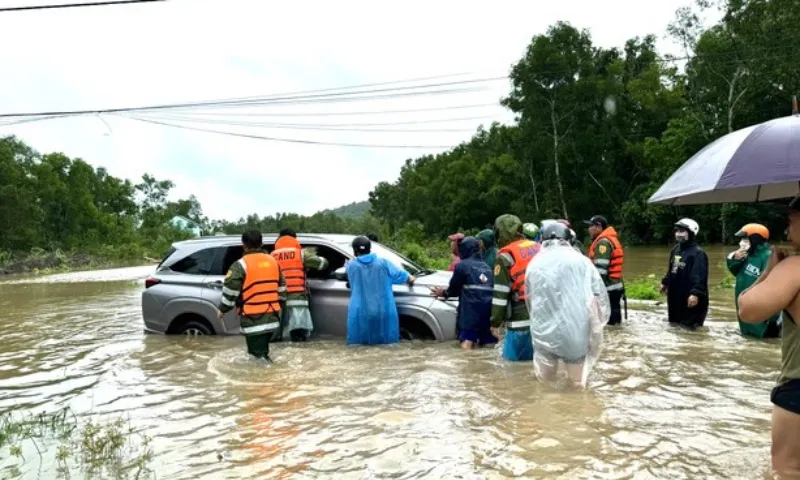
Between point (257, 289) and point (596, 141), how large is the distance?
3883cm

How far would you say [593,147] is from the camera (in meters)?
42.2

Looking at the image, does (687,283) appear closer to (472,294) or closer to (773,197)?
(472,294)

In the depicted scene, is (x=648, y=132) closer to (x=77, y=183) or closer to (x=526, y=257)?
(x=526, y=257)

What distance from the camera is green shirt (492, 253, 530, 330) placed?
5.92 metres

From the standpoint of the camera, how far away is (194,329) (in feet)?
28.0

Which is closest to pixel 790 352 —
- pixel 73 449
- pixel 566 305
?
pixel 566 305

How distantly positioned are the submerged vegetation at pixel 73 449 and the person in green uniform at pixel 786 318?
141 inches

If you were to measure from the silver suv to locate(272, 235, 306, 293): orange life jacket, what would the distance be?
1.44ft

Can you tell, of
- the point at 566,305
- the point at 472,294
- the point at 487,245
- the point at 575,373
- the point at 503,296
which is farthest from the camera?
the point at 487,245

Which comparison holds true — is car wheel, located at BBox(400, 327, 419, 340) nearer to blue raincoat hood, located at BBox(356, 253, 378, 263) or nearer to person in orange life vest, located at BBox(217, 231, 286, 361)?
blue raincoat hood, located at BBox(356, 253, 378, 263)

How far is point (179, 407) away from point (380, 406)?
180cm

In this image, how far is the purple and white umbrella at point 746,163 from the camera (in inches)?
139

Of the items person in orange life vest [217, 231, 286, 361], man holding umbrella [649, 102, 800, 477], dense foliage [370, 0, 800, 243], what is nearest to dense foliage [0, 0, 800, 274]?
dense foliage [370, 0, 800, 243]

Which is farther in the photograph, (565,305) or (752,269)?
(752,269)
